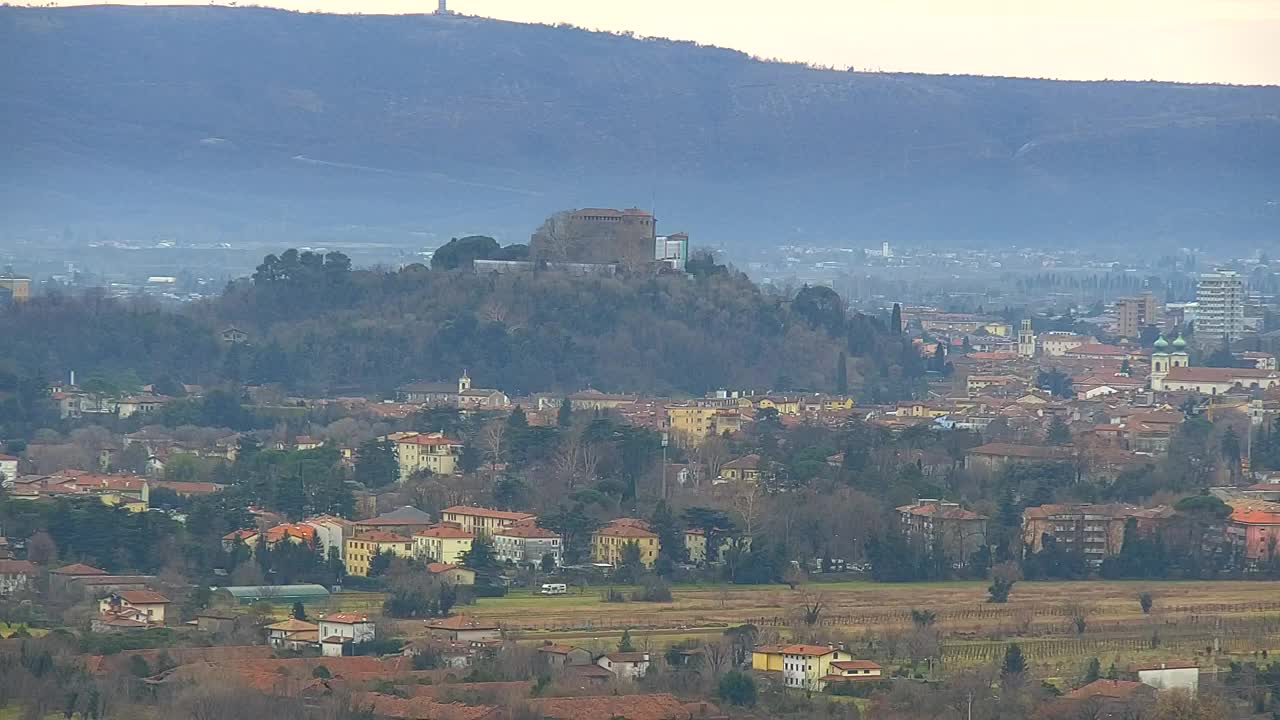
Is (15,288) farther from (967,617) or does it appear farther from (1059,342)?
(967,617)

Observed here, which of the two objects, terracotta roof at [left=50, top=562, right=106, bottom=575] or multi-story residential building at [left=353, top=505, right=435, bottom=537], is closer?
terracotta roof at [left=50, top=562, right=106, bottom=575]

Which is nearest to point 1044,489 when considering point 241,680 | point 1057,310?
point 241,680

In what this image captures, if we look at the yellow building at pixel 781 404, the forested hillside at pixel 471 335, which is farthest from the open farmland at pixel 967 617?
the forested hillside at pixel 471 335

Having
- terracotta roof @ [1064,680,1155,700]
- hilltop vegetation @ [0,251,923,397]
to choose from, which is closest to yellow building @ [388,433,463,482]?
hilltop vegetation @ [0,251,923,397]

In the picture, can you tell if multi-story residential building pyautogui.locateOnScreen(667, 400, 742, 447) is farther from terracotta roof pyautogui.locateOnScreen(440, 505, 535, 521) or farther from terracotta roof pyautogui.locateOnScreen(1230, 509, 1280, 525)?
terracotta roof pyautogui.locateOnScreen(1230, 509, 1280, 525)

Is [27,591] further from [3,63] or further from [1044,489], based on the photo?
[3,63]

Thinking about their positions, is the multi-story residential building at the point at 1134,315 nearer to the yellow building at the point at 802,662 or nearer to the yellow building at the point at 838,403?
the yellow building at the point at 838,403
